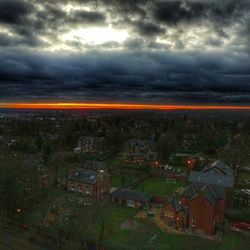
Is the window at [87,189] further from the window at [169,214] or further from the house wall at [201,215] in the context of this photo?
the house wall at [201,215]

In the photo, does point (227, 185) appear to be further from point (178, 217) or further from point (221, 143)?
point (221, 143)

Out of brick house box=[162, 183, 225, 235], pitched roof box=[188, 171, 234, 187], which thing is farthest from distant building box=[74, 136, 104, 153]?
brick house box=[162, 183, 225, 235]

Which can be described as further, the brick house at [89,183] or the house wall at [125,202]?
the brick house at [89,183]

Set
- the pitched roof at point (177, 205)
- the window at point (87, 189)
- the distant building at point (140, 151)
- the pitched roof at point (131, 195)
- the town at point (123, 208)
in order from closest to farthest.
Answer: the town at point (123, 208) < the pitched roof at point (177, 205) < the pitched roof at point (131, 195) < the window at point (87, 189) < the distant building at point (140, 151)

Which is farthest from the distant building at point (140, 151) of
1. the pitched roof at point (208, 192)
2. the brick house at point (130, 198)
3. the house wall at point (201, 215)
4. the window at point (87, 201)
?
the house wall at point (201, 215)

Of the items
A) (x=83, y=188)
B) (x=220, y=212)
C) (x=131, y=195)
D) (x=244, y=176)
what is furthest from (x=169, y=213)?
(x=244, y=176)

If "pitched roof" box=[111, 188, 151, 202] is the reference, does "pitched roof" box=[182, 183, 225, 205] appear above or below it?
above

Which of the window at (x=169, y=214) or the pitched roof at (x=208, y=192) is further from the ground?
the pitched roof at (x=208, y=192)

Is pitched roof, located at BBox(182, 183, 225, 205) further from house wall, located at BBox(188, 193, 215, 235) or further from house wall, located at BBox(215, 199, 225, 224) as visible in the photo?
house wall, located at BBox(215, 199, 225, 224)
